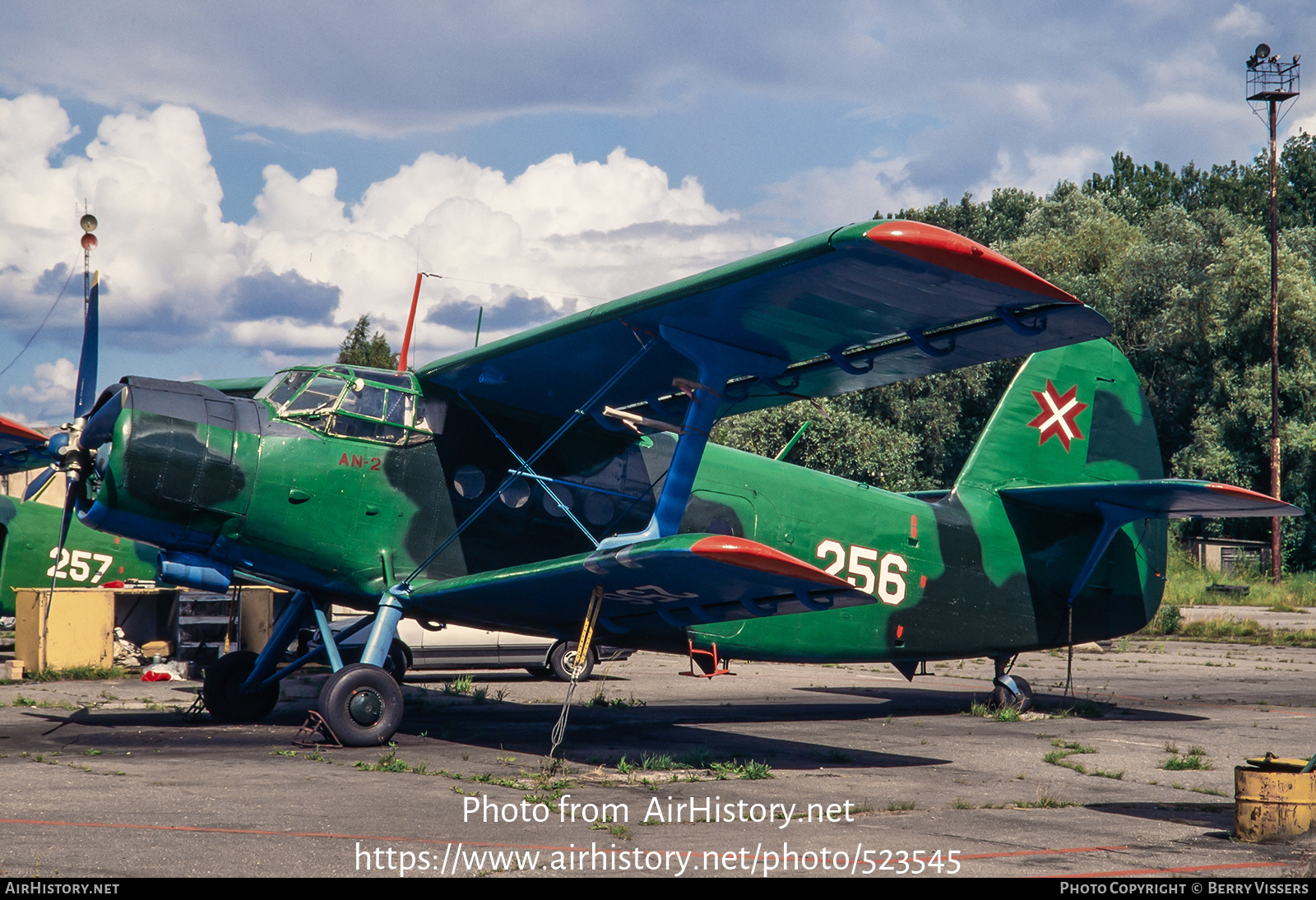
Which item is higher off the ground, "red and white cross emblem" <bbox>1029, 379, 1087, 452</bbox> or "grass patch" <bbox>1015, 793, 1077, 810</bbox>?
"red and white cross emblem" <bbox>1029, 379, 1087, 452</bbox>

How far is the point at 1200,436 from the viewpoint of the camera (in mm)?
36219

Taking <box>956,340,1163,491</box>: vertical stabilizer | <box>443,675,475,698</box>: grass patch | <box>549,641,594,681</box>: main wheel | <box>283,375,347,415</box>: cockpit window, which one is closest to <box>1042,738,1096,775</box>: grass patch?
<box>956,340,1163,491</box>: vertical stabilizer

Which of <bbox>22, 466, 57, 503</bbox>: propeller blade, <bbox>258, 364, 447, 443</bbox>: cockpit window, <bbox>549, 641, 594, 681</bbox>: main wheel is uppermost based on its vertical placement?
<bbox>258, 364, 447, 443</bbox>: cockpit window

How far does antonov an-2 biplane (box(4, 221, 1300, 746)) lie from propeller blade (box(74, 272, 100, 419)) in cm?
3

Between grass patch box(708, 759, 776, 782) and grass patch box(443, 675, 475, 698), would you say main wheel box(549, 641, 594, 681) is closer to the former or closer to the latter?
grass patch box(443, 675, 475, 698)

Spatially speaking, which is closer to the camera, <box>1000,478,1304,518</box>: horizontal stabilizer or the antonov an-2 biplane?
the antonov an-2 biplane

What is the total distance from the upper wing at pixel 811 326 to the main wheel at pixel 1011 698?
460 centimetres

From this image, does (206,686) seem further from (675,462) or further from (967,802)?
(967,802)

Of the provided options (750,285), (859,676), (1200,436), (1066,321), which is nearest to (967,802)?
(1066,321)

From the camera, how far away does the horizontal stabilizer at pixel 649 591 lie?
729 centimetres

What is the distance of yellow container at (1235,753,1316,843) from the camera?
587 centimetres

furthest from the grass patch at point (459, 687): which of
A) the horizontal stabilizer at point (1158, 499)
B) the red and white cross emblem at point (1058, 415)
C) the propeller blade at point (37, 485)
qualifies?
the red and white cross emblem at point (1058, 415)

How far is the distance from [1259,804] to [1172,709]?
760 cm

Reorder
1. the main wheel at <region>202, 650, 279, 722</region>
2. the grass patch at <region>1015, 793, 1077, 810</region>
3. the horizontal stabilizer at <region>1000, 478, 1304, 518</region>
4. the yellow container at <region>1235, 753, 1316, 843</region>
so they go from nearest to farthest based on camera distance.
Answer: the yellow container at <region>1235, 753, 1316, 843</region> → the grass patch at <region>1015, 793, 1077, 810</region> → the horizontal stabilizer at <region>1000, 478, 1304, 518</region> → the main wheel at <region>202, 650, 279, 722</region>
